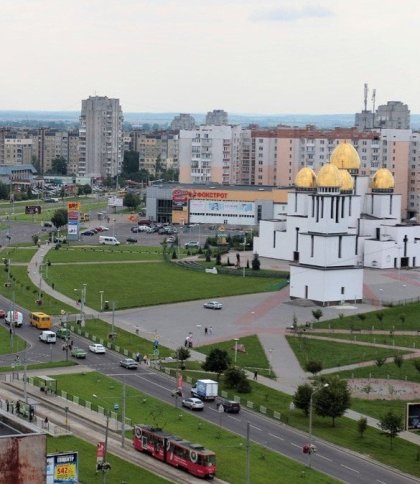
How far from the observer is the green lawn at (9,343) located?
5966 centimetres

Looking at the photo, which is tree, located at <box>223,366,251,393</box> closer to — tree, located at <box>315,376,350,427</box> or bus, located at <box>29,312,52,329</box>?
tree, located at <box>315,376,350,427</box>

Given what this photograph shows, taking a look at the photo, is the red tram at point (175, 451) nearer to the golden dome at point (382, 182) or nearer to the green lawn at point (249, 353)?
the green lawn at point (249, 353)

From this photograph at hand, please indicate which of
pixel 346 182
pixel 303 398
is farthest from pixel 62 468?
pixel 346 182

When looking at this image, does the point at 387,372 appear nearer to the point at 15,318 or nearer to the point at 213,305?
the point at 213,305

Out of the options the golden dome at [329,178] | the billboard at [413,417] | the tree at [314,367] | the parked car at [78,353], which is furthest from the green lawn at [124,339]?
the golden dome at [329,178]

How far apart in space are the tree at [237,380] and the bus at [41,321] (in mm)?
15260

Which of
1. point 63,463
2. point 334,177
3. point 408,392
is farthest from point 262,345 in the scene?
point 63,463

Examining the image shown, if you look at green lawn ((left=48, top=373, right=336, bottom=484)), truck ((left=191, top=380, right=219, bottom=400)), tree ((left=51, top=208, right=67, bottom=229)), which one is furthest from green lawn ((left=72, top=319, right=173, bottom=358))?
tree ((left=51, top=208, right=67, bottom=229))

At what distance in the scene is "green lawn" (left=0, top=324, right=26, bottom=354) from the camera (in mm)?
59656

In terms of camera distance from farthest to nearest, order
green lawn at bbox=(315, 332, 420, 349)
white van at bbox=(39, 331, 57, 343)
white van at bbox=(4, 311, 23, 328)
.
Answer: white van at bbox=(4, 311, 23, 328)
green lawn at bbox=(315, 332, 420, 349)
white van at bbox=(39, 331, 57, 343)

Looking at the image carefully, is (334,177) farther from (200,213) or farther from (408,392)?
(200,213)

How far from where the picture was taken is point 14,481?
3044 centimetres

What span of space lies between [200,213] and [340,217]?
147 feet

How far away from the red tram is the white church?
112 feet
